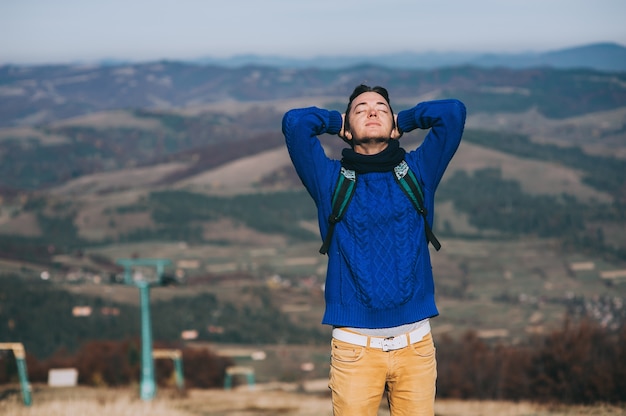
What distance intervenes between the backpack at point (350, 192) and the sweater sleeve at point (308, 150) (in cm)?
15

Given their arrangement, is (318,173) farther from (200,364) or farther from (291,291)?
(291,291)

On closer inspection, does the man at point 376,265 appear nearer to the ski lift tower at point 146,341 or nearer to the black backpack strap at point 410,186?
the black backpack strap at point 410,186

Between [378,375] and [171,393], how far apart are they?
2076 cm

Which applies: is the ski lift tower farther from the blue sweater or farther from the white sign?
the blue sweater

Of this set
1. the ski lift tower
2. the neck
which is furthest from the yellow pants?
the ski lift tower

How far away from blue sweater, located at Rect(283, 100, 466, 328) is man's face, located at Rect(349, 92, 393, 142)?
A: 0.29m

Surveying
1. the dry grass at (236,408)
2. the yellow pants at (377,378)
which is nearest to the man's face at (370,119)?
the yellow pants at (377,378)

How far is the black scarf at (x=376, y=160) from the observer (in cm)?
804

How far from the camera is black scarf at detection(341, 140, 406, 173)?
8039 millimetres

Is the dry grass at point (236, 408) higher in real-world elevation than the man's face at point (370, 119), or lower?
lower

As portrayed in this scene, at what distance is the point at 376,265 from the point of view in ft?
25.8

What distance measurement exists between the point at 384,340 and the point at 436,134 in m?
1.92

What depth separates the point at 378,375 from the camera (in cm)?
791

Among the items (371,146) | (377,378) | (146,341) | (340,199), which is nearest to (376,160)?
(371,146)
